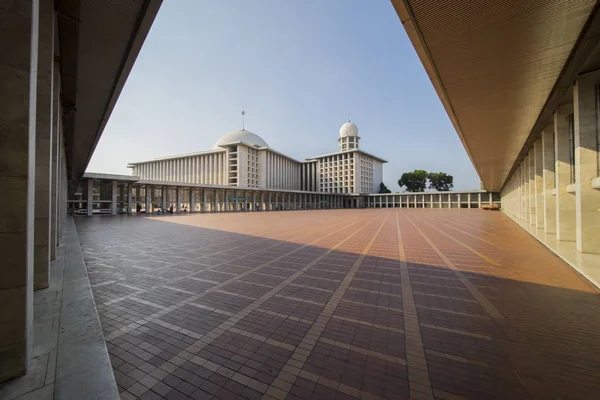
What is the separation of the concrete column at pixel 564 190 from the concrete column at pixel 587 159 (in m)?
2.38

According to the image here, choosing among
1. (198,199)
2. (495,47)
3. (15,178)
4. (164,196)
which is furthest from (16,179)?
(198,199)

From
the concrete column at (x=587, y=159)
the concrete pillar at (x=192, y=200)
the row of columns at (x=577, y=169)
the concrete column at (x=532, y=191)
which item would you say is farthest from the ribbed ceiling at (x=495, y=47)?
the concrete pillar at (x=192, y=200)

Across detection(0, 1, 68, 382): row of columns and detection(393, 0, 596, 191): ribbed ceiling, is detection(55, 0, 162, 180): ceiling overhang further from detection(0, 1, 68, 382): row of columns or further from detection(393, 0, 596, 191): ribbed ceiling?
detection(393, 0, 596, 191): ribbed ceiling

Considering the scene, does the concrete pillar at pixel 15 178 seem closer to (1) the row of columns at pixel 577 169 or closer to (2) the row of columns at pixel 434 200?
(1) the row of columns at pixel 577 169

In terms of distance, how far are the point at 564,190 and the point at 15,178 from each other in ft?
49.7

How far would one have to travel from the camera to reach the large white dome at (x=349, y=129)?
3733 inches

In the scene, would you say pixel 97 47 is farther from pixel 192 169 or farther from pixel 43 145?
pixel 192 169

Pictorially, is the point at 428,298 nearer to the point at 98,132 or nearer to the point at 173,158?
the point at 98,132

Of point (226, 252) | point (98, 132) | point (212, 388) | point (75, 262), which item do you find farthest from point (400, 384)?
point (98, 132)

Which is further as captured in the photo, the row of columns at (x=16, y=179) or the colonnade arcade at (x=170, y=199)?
the colonnade arcade at (x=170, y=199)

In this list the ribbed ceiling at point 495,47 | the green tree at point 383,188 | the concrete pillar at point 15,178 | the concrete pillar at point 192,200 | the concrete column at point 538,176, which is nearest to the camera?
the concrete pillar at point 15,178

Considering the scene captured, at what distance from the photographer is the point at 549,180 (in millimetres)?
12641

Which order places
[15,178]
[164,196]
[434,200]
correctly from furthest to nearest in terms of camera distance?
1. [434,200]
2. [164,196]
3. [15,178]

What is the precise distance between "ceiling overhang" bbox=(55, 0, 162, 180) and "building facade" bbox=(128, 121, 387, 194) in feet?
161
